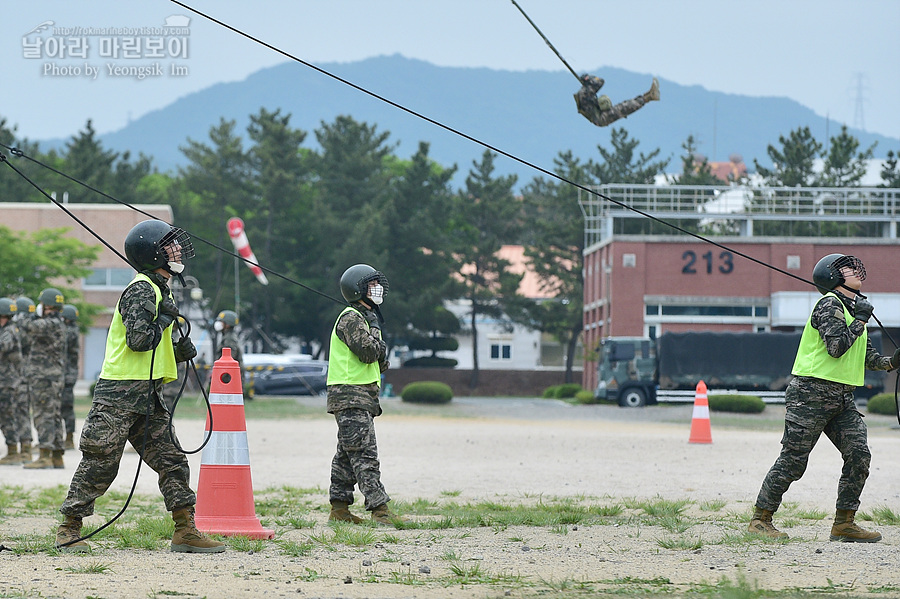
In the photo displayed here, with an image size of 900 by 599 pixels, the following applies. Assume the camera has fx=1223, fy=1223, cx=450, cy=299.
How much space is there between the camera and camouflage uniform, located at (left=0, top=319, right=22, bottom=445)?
634 inches

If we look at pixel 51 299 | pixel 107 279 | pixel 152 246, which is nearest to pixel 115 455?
pixel 152 246

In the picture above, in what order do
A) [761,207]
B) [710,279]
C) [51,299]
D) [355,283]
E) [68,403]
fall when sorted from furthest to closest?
1. [761,207]
2. [710,279]
3. [68,403]
4. [51,299]
5. [355,283]

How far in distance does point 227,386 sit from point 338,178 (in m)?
61.9

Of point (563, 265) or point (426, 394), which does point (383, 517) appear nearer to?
point (426, 394)

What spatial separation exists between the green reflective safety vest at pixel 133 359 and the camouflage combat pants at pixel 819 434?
4120mm

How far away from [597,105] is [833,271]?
2.06 m

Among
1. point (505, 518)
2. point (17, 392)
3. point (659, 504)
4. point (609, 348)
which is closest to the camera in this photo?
point (505, 518)

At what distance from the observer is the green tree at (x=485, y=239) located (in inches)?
2758

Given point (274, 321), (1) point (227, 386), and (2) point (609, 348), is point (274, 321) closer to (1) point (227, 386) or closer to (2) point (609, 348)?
(2) point (609, 348)

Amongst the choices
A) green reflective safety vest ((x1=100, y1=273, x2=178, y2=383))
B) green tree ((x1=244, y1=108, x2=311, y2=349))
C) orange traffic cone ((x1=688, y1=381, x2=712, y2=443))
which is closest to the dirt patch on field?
green reflective safety vest ((x1=100, y1=273, x2=178, y2=383))

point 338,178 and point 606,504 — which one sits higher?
point 338,178

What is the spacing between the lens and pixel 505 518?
9508mm

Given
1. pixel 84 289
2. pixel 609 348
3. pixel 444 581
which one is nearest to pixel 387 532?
pixel 444 581

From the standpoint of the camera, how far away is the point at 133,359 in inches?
298
